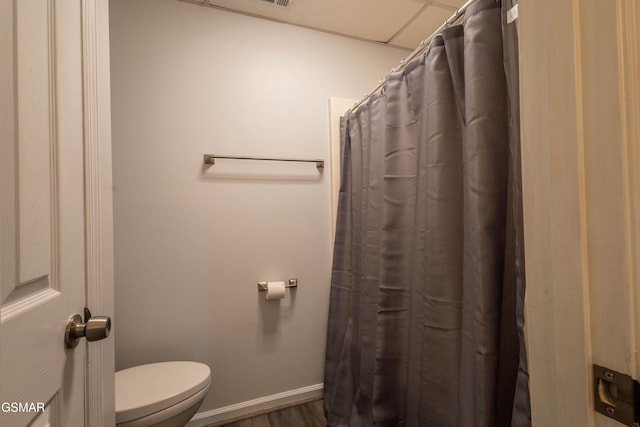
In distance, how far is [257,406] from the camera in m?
1.57

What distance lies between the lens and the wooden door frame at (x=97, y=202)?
0.61 metres

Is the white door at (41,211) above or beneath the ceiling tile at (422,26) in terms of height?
beneath

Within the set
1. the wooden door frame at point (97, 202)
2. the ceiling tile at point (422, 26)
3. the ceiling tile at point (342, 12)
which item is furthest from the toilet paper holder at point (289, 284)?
the ceiling tile at point (422, 26)

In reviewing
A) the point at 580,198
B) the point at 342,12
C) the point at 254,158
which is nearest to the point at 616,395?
the point at 580,198

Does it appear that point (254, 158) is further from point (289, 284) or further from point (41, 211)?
point (41, 211)

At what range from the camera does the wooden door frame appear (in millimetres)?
610

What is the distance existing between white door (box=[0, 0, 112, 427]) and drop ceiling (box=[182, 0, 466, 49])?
1.24m

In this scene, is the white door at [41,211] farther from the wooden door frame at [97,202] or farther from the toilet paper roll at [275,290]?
the toilet paper roll at [275,290]

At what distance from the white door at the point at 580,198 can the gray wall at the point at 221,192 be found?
1.37m

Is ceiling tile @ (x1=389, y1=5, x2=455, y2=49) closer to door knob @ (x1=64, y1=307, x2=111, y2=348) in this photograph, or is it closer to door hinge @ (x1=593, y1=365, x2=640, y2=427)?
door hinge @ (x1=593, y1=365, x2=640, y2=427)

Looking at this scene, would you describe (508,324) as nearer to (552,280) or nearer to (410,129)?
(552,280)

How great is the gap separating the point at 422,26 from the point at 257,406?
2.59m

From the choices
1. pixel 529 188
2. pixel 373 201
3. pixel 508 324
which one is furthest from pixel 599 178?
pixel 373 201

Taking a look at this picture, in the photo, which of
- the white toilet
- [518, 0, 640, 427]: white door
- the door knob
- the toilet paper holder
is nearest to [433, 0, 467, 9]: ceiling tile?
[518, 0, 640, 427]: white door
